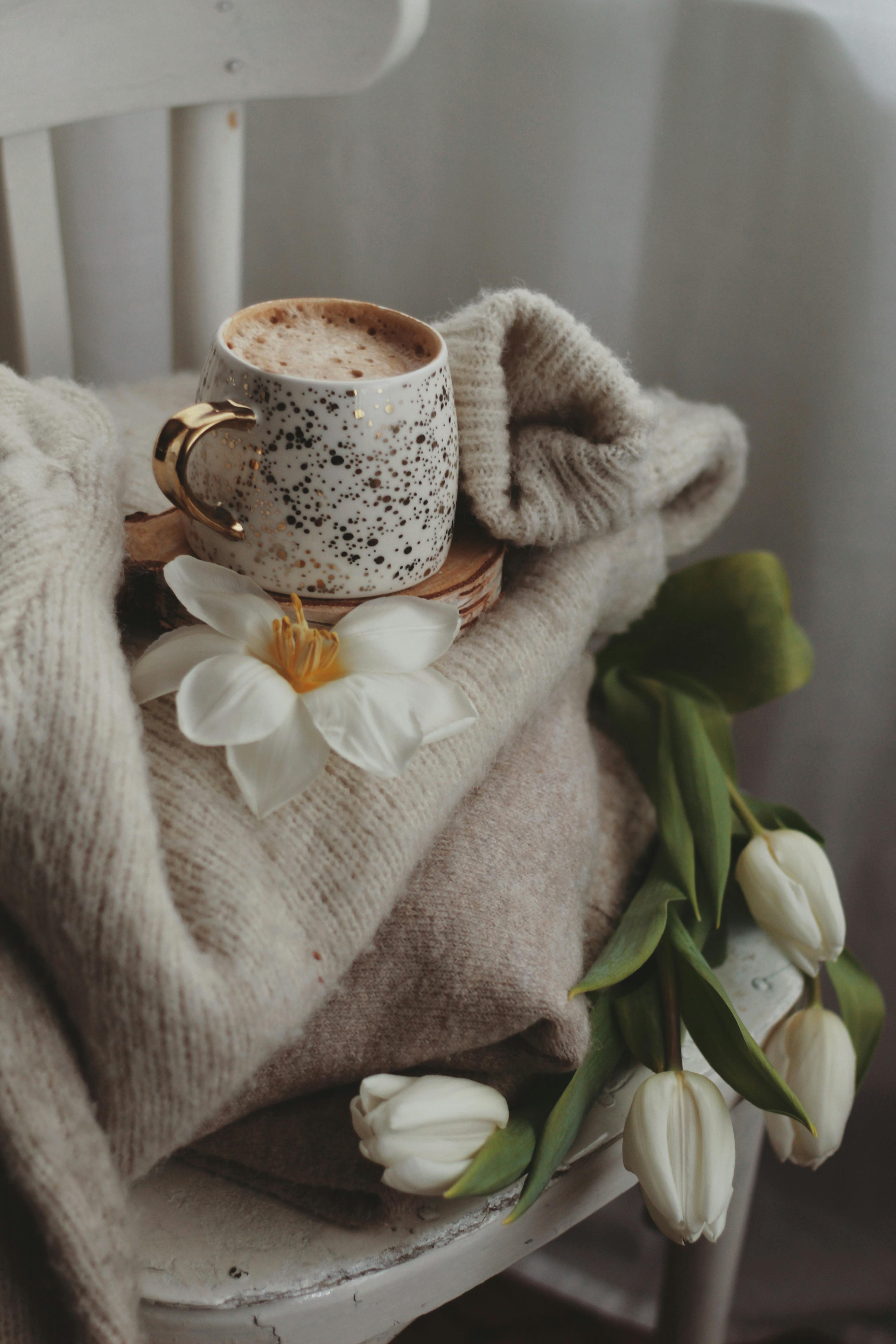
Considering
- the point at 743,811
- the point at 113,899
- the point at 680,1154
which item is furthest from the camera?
the point at 743,811

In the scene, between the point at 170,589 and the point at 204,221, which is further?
the point at 204,221

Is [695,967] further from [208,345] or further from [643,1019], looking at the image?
[208,345]

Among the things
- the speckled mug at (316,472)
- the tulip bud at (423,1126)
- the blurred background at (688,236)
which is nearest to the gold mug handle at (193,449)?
the speckled mug at (316,472)

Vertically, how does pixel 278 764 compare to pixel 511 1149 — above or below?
above

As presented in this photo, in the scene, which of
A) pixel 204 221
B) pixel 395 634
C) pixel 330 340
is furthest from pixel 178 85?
pixel 395 634

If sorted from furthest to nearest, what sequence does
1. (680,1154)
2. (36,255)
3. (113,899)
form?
1. (36,255)
2. (680,1154)
3. (113,899)

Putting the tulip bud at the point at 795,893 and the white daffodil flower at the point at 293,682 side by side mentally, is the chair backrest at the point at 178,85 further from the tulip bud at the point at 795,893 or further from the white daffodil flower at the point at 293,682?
the tulip bud at the point at 795,893

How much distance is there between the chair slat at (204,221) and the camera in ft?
2.03

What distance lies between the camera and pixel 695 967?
1.32 ft

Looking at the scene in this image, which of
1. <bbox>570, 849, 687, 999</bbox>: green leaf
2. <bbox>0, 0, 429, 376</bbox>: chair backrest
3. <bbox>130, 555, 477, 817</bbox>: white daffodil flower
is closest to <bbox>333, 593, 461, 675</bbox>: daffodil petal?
<bbox>130, 555, 477, 817</bbox>: white daffodil flower

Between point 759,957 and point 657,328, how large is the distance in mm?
424

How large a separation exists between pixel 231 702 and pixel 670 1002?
204mm

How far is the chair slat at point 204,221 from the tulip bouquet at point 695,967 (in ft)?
1.04

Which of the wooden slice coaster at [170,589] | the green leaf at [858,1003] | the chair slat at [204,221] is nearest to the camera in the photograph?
the wooden slice coaster at [170,589]
